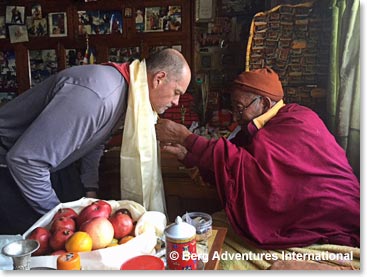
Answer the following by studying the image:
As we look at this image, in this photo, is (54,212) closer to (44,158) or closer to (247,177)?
(44,158)

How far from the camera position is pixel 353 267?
0.79m

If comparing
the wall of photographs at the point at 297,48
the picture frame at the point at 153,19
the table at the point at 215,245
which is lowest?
the table at the point at 215,245

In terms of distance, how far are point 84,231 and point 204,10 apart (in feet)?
2.20

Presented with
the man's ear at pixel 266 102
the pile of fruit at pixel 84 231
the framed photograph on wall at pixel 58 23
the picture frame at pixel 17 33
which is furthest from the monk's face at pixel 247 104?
the picture frame at pixel 17 33

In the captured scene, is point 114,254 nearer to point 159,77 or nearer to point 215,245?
point 215,245

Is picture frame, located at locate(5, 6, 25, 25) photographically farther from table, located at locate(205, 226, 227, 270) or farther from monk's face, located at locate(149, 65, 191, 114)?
table, located at locate(205, 226, 227, 270)

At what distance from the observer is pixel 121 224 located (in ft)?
2.44

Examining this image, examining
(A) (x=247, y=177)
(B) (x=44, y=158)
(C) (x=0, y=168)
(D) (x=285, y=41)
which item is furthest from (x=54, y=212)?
(D) (x=285, y=41)

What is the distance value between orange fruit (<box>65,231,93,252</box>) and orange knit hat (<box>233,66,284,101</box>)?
580 mm

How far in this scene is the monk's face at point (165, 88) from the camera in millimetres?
949

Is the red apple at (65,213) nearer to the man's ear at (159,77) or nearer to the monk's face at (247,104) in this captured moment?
the man's ear at (159,77)

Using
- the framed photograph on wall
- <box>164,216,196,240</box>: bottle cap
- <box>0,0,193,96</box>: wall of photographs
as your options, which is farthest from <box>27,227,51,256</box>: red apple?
the framed photograph on wall

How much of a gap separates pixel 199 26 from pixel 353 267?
2.35 feet

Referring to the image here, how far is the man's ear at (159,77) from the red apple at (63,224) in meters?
0.39
